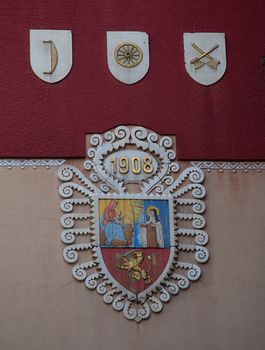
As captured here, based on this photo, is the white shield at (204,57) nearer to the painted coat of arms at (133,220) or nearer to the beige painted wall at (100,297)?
the painted coat of arms at (133,220)

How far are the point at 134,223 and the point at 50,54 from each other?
215 cm

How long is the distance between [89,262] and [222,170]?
72.9 inches

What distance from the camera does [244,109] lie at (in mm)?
15625

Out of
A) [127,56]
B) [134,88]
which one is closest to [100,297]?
[134,88]

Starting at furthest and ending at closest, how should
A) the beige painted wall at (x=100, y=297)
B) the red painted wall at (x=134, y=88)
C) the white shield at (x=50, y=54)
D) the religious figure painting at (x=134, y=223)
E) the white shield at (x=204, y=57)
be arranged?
the white shield at (x=204, y=57)
the white shield at (x=50, y=54)
the red painted wall at (x=134, y=88)
the religious figure painting at (x=134, y=223)
the beige painted wall at (x=100, y=297)

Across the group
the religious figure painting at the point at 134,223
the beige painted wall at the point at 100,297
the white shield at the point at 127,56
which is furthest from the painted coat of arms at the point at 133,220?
the white shield at the point at 127,56

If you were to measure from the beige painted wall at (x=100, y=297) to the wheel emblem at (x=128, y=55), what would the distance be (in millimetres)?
1519

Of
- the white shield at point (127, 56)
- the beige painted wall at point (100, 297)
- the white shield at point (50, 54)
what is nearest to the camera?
the beige painted wall at point (100, 297)

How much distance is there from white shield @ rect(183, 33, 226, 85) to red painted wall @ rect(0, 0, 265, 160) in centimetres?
7

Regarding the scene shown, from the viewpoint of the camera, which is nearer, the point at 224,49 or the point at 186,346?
the point at 186,346

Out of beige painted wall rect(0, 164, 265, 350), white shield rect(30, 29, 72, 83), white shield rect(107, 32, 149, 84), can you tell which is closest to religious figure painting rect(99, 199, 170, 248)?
beige painted wall rect(0, 164, 265, 350)

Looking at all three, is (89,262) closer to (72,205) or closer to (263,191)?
(72,205)

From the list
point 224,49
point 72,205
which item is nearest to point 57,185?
point 72,205

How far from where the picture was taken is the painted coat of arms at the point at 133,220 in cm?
1484
